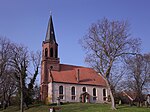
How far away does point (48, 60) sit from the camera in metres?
64.1

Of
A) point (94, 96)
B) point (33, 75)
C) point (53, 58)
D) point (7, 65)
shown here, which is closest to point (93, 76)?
point (94, 96)

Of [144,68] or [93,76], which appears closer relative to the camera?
[144,68]

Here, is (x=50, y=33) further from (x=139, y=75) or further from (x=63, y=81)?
(x=139, y=75)

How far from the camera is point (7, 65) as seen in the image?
1727 inches

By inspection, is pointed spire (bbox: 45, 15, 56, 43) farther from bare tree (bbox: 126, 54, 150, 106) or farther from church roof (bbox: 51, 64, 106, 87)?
bare tree (bbox: 126, 54, 150, 106)

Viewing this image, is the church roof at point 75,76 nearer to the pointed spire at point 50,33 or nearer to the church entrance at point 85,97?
the church entrance at point 85,97

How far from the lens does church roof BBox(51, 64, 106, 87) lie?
62625 mm

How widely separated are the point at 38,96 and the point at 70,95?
821 centimetres

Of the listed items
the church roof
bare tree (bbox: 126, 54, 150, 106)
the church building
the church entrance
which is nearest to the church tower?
the church building

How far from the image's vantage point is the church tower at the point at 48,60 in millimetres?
62594

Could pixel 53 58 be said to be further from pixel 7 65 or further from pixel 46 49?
pixel 7 65

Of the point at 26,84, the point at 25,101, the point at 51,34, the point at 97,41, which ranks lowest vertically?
the point at 25,101

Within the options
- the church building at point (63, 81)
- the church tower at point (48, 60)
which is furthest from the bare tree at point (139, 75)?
the church tower at point (48, 60)

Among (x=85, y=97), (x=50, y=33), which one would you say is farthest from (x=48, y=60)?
(x=85, y=97)
